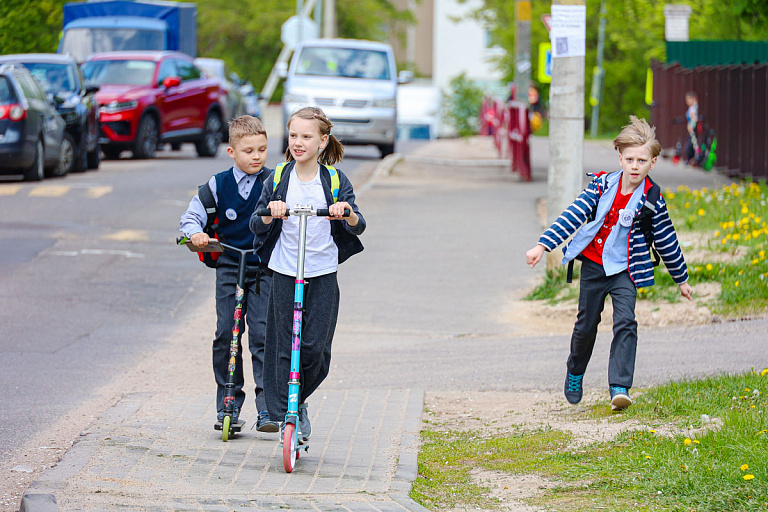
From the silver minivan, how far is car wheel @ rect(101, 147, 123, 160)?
3.28 meters

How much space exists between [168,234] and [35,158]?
468 cm

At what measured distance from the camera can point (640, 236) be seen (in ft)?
20.5

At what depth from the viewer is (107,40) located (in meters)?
27.4

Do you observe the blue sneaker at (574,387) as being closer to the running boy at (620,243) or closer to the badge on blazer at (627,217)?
the running boy at (620,243)

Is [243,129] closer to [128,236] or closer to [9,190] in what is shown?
[128,236]

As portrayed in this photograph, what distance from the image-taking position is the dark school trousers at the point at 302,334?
18.1ft

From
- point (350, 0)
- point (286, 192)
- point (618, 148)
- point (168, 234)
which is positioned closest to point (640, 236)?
point (618, 148)

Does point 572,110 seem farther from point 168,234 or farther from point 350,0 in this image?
point 350,0

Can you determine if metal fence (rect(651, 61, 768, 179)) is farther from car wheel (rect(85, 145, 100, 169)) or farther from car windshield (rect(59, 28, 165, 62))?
car windshield (rect(59, 28, 165, 62))

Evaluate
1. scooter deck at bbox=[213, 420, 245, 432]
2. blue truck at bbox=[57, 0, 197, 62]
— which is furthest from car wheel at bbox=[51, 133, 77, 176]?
scooter deck at bbox=[213, 420, 245, 432]

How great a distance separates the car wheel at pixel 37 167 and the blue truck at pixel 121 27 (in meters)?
8.73

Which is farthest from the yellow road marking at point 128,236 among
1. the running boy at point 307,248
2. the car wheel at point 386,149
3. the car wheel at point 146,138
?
the car wheel at point 386,149

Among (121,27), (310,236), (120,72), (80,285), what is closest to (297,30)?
(121,27)

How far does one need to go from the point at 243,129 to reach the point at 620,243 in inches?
79.5
